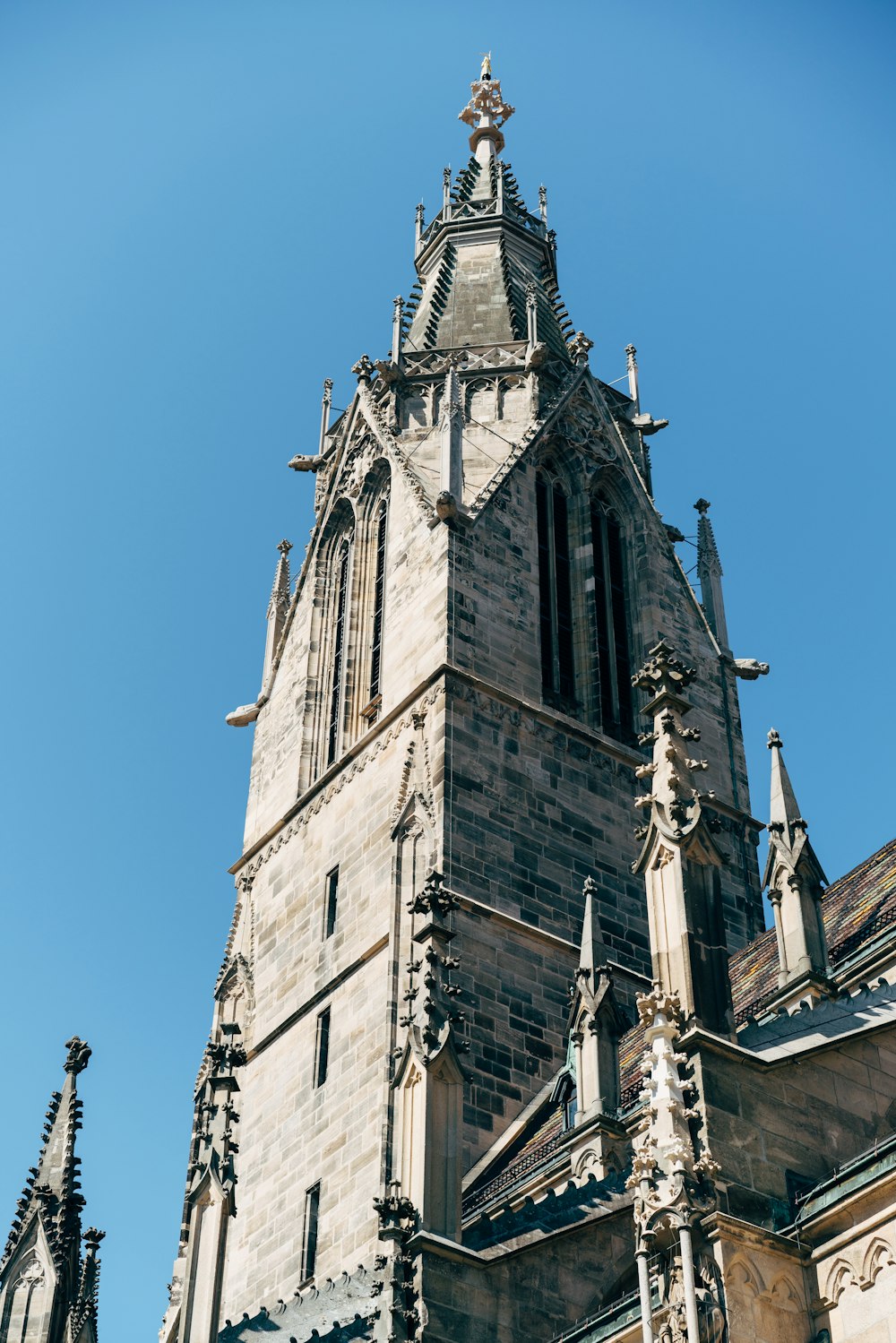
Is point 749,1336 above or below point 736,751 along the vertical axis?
below

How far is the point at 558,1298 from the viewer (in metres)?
15.1

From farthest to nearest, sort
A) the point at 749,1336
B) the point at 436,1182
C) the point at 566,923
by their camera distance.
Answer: the point at 566,923 → the point at 436,1182 → the point at 749,1336

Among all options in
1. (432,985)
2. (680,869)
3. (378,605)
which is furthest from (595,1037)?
(378,605)

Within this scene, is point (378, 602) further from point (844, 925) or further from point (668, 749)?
point (668, 749)

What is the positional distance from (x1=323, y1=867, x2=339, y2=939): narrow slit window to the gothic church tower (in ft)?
0.17

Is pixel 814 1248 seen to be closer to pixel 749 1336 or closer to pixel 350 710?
pixel 749 1336

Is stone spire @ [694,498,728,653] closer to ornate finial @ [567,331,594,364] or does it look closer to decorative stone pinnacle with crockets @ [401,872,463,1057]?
ornate finial @ [567,331,594,364]

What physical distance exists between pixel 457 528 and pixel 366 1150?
8.99 meters

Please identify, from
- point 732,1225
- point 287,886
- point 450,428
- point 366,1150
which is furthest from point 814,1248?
point 450,428

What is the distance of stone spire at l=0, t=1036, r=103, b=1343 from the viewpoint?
16578 millimetres

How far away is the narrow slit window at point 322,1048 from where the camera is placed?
23830mm

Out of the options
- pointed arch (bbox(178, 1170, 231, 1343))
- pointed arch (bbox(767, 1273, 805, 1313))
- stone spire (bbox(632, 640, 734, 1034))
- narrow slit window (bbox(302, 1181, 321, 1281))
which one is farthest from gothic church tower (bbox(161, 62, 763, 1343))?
pointed arch (bbox(767, 1273, 805, 1313))

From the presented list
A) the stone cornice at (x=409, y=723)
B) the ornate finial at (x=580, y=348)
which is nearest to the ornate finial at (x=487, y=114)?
the ornate finial at (x=580, y=348)

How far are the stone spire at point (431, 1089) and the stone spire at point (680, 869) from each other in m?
2.58
